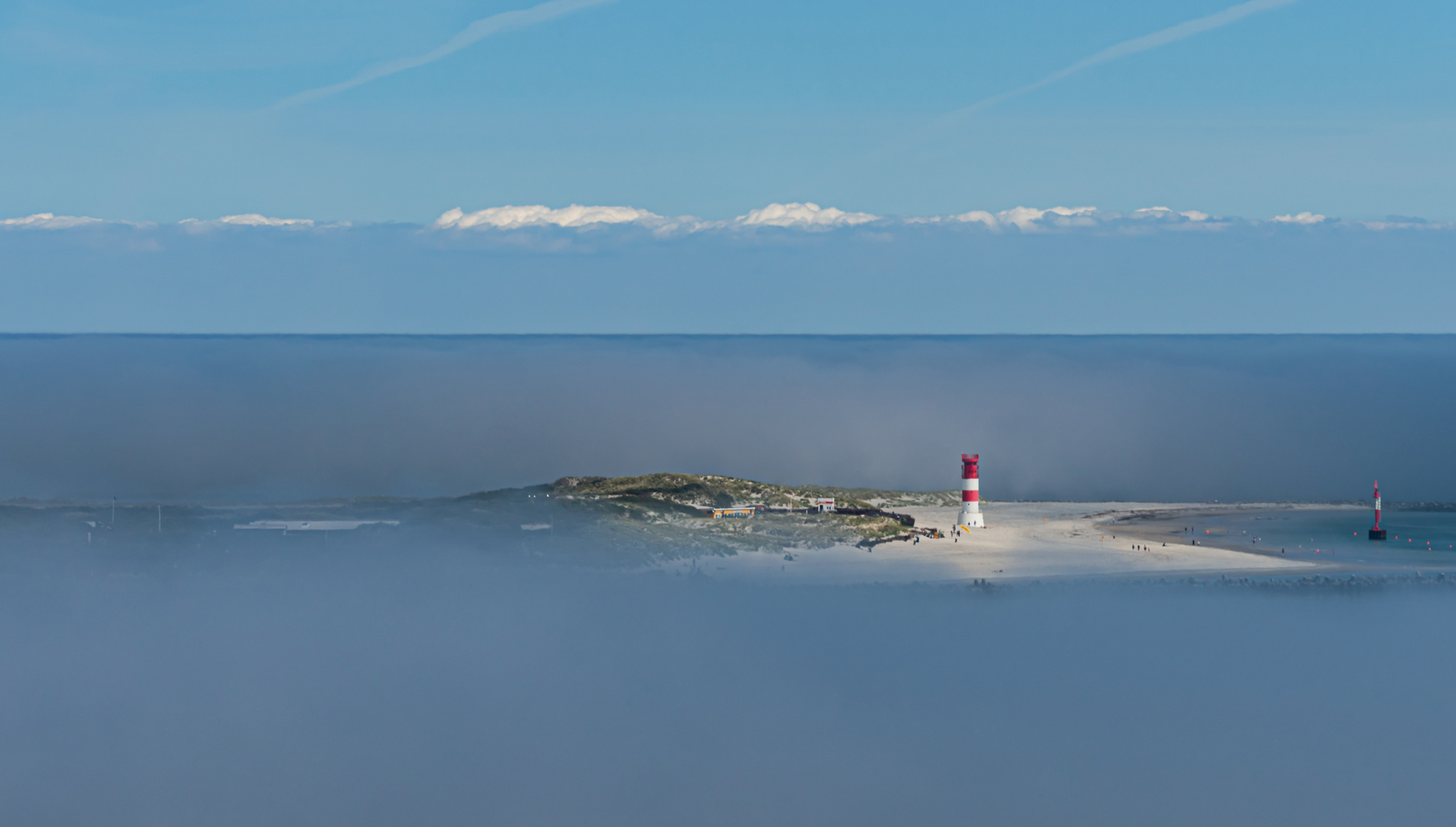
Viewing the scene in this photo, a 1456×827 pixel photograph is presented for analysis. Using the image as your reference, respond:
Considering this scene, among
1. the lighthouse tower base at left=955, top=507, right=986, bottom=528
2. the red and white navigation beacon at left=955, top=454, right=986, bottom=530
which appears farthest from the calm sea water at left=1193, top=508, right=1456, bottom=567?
the red and white navigation beacon at left=955, top=454, right=986, bottom=530

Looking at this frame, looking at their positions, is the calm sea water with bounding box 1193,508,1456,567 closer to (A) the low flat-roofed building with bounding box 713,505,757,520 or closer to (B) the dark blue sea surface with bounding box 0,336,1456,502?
(B) the dark blue sea surface with bounding box 0,336,1456,502

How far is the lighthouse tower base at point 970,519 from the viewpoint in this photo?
236 ft

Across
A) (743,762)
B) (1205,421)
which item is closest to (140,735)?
(743,762)

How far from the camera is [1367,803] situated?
37406mm

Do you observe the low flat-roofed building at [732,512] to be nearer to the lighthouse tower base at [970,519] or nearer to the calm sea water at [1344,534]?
the lighthouse tower base at [970,519]

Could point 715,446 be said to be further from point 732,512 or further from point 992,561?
point 992,561

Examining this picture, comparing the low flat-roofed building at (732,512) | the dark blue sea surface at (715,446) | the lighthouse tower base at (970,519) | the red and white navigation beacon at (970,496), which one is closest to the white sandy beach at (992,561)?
the lighthouse tower base at (970,519)

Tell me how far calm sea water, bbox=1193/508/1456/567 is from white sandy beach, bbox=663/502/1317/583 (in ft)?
13.0

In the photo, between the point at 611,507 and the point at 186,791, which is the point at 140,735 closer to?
the point at 186,791

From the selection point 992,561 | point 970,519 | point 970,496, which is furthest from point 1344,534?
point 992,561

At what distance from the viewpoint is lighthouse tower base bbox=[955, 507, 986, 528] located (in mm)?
71875

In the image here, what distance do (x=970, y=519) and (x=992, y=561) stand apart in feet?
30.0

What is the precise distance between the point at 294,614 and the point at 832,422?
11569 centimetres

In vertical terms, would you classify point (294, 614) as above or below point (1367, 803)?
above
